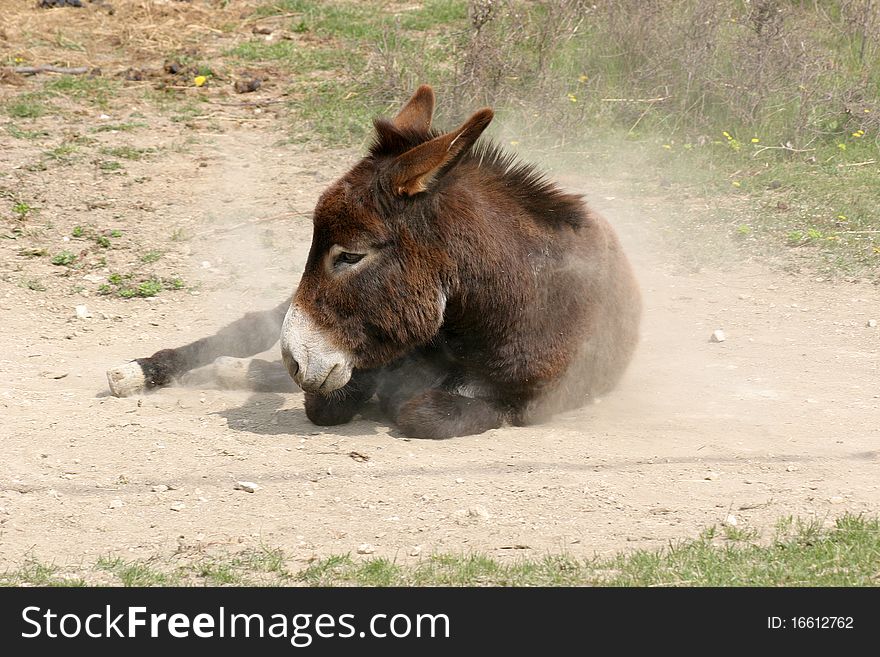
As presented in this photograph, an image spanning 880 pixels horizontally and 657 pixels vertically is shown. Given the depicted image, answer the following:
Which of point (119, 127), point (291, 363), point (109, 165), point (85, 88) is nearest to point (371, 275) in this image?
point (291, 363)

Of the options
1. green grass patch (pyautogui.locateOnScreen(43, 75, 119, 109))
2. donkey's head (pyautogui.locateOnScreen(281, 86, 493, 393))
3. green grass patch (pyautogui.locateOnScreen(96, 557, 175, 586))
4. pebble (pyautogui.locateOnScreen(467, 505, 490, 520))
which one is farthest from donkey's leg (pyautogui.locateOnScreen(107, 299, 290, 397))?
green grass patch (pyautogui.locateOnScreen(43, 75, 119, 109))

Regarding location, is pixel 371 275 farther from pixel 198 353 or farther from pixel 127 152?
pixel 127 152

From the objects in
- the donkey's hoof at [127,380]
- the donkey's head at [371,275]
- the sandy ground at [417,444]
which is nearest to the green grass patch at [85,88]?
the sandy ground at [417,444]

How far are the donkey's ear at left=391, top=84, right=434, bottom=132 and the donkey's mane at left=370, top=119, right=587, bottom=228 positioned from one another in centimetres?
34

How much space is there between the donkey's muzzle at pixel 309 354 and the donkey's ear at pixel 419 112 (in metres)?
1.43

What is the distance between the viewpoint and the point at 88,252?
876 cm

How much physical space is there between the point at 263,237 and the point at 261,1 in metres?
6.44

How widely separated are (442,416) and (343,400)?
1.91 feet

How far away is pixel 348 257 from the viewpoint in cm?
A: 548

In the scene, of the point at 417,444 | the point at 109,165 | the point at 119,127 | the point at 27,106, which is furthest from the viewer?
the point at 27,106

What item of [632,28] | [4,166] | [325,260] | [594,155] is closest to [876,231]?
[594,155]

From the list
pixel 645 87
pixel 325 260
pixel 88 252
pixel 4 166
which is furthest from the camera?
pixel 645 87

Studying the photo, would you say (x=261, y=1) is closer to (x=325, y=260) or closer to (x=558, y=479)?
(x=325, y=260)

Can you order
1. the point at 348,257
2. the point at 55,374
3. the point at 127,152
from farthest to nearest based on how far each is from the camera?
the point at 127,152 → the point at 55,374 → the point at 348,257
